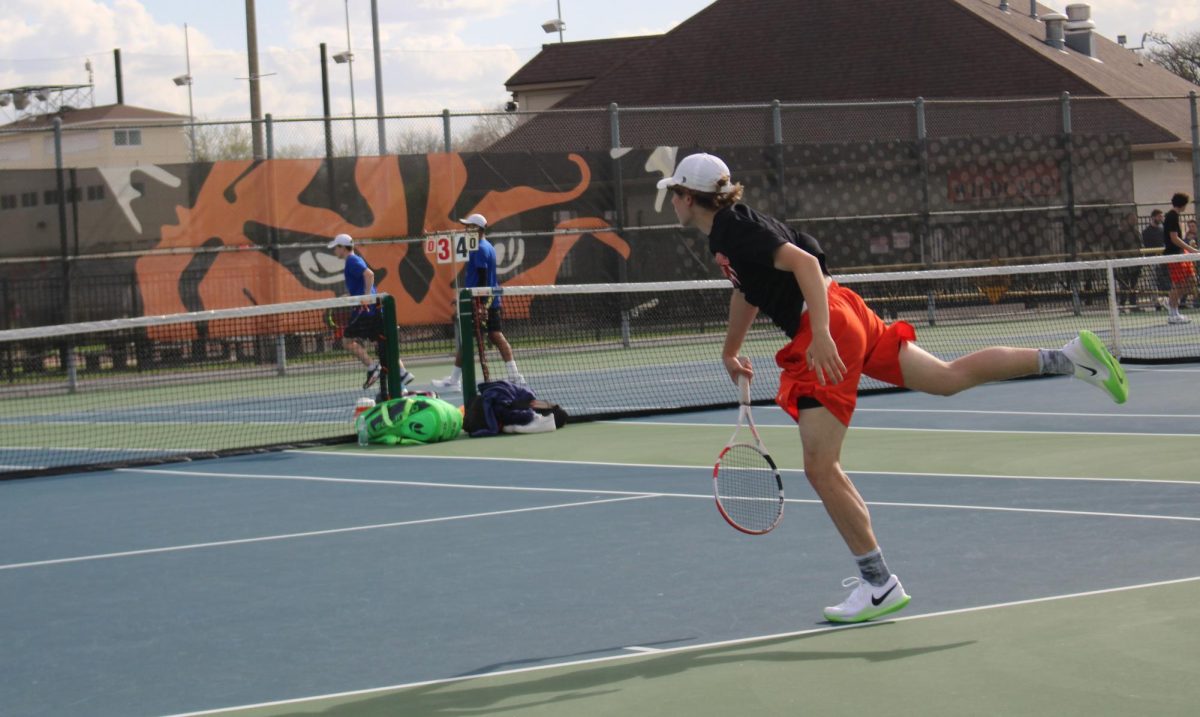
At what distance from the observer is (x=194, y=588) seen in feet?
21.1

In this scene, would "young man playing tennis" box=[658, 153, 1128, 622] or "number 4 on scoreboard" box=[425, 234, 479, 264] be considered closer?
"young man playing tennis" box=[658, 153, 1128, 622]

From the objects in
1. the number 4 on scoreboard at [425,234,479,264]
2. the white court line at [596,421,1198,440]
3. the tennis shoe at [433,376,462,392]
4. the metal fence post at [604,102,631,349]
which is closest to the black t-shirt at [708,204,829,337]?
the white court line at [596,421,1198,440]

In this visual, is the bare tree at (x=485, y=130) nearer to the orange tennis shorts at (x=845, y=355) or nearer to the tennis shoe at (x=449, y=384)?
the tennis shoe at (x=449, y=384)

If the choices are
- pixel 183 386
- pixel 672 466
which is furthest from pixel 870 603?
pixel 183 386

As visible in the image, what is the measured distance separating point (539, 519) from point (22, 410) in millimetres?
10940

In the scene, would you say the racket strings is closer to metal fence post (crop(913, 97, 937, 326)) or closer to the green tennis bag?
the green tennis bag

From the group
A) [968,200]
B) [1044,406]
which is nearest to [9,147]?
[968,200]

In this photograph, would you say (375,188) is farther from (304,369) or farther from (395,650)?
(395,650)

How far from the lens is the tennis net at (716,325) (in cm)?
1412

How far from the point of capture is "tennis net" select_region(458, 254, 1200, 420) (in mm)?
14125

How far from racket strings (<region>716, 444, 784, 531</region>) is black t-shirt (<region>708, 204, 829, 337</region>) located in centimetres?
64

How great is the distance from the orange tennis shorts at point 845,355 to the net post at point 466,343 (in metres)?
7.57

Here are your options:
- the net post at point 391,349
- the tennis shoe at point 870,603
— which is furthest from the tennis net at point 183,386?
the tennis shoe at point 870,603

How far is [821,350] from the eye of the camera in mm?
4797
